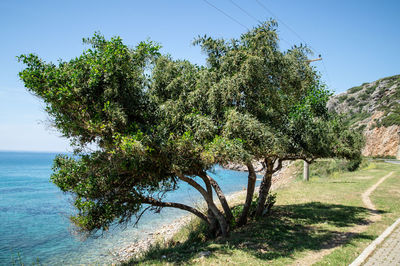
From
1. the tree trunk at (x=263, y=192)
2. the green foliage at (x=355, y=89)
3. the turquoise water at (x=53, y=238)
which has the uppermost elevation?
the green foliage at (x=355, y=89)

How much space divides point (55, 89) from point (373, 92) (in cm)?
9781

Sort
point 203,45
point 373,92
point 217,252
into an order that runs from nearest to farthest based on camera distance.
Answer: point 217,252
point 203,45
point 373,92

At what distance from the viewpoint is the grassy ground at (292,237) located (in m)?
7.66

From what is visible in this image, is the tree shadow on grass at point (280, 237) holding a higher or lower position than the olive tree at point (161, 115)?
lower

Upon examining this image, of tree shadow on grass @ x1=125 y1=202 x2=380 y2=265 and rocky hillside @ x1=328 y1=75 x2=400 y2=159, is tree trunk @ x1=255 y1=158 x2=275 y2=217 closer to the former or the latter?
tree shadow on grass @ x1=125 y1=202 x2=380 y2=265

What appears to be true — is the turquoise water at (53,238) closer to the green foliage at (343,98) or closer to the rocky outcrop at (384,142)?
the rocky outcrop at (384,142)

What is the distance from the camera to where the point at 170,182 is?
10.5 m

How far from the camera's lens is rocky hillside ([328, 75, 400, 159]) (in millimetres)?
51312

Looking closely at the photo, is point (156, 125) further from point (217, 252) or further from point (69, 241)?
point (69, 241)

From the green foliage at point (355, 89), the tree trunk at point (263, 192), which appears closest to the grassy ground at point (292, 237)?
the tree trunk at point (263, 192)

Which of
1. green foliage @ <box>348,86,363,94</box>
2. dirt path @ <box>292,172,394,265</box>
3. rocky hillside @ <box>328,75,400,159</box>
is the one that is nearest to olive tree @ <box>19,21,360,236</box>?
→ dirt path @ <box>292,172,394,265</box>

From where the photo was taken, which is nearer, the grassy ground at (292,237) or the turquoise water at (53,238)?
the grassy ground at (292,237)

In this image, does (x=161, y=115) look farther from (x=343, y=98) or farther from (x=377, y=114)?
(x=343, y=98)

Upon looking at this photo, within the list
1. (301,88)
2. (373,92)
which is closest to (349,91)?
(373,92)
